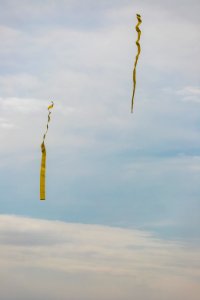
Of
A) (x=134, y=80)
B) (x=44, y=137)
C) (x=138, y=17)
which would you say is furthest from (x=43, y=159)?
(x=138, y=17)

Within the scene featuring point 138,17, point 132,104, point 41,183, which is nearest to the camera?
point 132,104

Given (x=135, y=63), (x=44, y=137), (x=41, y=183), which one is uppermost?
(x=135, y=63)

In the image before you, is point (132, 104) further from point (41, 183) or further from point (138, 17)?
point (41, 183)

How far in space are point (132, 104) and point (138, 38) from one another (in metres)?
7.35

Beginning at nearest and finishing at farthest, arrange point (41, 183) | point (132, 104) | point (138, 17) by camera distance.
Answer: point (132, 104) < point (138, 17) < point (41, 183)

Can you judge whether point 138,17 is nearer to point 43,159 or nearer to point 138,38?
point 138,38

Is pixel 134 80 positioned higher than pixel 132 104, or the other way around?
pixel 134 80

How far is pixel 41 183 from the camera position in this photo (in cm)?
6638

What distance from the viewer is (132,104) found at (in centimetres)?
5650

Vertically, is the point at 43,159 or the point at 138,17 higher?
the point at 138,17

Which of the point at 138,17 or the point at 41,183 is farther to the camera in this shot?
the point at 41,183

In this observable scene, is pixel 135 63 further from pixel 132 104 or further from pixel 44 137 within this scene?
pixel 44 137

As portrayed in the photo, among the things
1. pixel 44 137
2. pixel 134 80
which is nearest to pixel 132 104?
pixel 134 80

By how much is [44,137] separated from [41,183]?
14.5 ft
